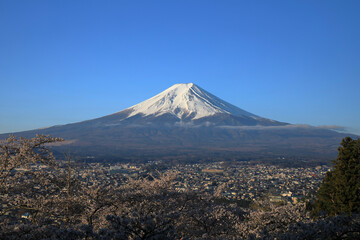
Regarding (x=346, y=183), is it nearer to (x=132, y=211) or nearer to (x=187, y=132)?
(x=132, y=211)

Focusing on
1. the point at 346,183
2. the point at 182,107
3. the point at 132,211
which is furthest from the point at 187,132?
the point at 132,211

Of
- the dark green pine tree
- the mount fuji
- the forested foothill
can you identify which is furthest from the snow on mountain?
the forested foothill

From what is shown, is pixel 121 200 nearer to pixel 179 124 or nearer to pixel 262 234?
pixel 262 234

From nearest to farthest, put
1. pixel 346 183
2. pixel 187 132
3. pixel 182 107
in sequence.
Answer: pixel 346 183 < pixel 187 132 < pixel 182 107

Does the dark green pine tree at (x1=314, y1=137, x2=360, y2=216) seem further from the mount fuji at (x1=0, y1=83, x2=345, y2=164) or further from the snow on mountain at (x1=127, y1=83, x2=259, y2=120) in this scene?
the snow on mountain at (x1=127, y1=83, x2=259, y2=120)

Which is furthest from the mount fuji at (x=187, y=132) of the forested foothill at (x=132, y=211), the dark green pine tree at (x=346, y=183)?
the forested foothill at (x=132, y=211)
